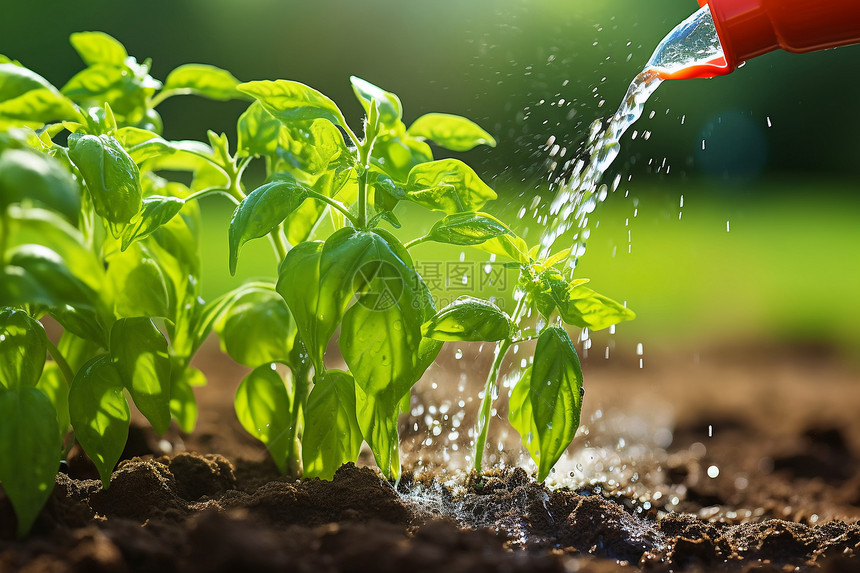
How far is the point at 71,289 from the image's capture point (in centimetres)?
56

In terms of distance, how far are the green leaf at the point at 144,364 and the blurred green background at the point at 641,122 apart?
4.31 ft

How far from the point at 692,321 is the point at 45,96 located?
2008mm

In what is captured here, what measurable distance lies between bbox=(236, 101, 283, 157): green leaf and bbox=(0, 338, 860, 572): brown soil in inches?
17.8

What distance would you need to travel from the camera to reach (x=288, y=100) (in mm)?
888

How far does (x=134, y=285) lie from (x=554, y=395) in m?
0.57

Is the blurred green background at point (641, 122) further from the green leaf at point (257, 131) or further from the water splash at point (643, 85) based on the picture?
the green leaf at point (257, 131)

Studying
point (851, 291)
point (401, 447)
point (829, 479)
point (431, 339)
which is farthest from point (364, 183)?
point (851, 291)

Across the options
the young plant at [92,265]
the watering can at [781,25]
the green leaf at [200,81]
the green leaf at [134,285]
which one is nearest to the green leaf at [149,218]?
the young plant at [92,265]

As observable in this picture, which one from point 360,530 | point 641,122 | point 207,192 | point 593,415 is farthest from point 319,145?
point 641,122

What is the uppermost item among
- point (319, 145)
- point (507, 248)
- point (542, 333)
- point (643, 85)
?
point (643, 85)

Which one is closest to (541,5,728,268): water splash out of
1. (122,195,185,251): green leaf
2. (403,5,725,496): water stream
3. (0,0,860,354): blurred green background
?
(403,5,725,496): water stream

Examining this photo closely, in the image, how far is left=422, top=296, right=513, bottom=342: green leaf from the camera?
2.75 ft

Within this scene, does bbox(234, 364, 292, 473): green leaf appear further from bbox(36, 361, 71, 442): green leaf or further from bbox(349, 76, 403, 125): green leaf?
bbox(349, 76, 403, 125): green leaf

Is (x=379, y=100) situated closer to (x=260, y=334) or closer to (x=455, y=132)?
(x=455, y=132)
